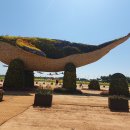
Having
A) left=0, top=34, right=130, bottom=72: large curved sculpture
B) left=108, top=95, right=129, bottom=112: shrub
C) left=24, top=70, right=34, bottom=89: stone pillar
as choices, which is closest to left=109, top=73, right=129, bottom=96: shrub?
left=0, top=34, right=130, bottom=72: large curved sculpture

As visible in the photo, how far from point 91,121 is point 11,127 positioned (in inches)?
132

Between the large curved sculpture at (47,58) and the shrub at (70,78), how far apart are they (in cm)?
110

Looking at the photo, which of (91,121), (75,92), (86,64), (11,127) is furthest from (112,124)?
(86,64)

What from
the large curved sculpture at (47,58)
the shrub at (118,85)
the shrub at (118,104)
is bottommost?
the shrub at (118,104)

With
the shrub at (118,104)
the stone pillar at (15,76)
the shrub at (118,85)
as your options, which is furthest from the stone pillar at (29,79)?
the shrub at (118,104)

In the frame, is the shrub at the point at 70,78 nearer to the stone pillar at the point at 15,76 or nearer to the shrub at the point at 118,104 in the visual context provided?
the stone pillar at the point at 15,76

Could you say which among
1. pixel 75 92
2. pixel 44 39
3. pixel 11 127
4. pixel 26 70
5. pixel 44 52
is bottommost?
pixel 11 127

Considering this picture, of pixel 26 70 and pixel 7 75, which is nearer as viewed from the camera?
pixel 7 75

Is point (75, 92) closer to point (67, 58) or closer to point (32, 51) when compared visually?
point (67, 58)

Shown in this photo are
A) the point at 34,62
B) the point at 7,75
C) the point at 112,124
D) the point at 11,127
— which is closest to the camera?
the point at 11,127

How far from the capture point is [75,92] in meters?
27.2

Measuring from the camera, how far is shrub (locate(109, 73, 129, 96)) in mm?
24816

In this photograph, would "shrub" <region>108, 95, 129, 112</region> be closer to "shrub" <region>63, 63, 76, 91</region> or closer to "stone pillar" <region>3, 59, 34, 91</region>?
"shrub" <region>63, 63, 76, 91</region>

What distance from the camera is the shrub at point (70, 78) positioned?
27594mm
